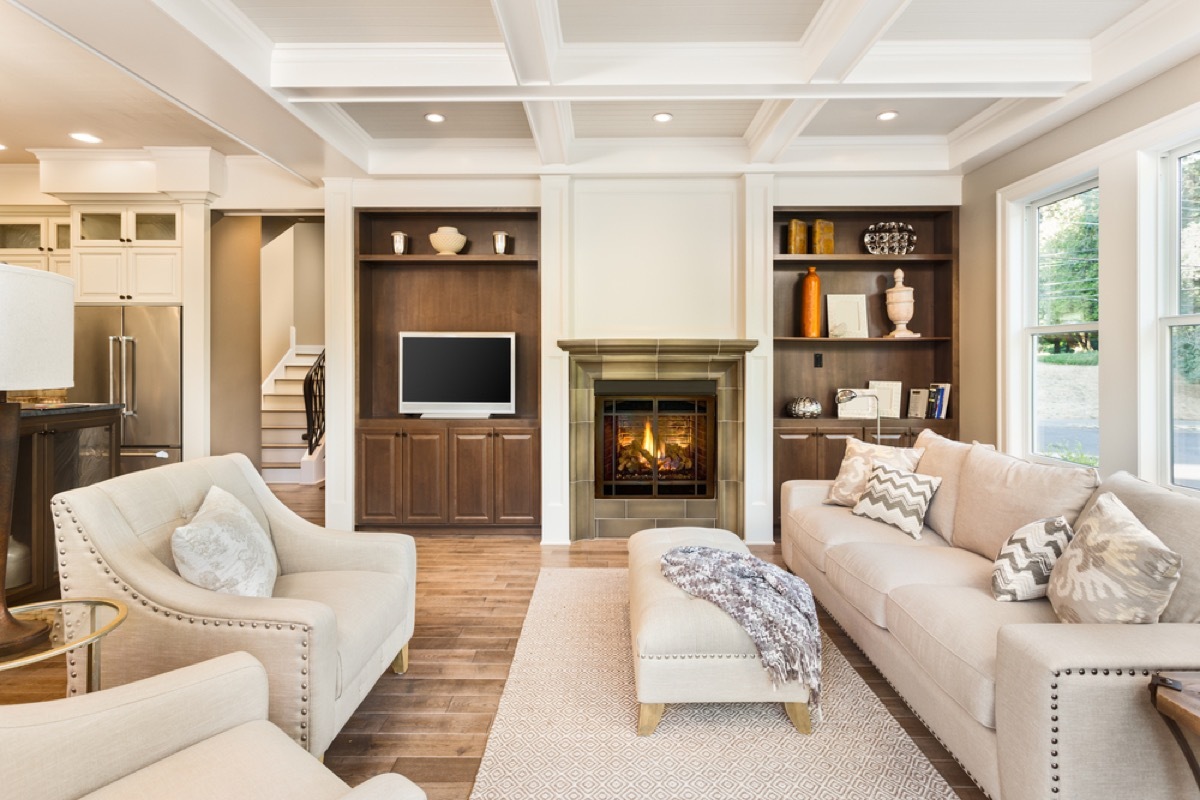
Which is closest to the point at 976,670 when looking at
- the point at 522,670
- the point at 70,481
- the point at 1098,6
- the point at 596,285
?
the point at 522,670

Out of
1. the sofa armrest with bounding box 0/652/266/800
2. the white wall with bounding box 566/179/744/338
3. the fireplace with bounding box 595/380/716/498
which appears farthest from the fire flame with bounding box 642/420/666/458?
the sofa armrest with bounding box 0/652/266/800

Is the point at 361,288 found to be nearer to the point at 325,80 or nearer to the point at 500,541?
the point at 325,80

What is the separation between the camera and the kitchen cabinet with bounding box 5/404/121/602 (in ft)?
10.8

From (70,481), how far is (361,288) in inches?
86.9

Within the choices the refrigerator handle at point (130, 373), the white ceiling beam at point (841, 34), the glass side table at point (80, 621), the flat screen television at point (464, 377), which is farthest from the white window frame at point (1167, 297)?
the refrigerator handle at point (130, 373)

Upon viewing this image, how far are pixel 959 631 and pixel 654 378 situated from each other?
3.02 metres

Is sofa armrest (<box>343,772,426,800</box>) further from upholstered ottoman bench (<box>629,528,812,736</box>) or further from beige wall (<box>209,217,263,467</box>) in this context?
beige wall (<box>209,217,263,467</box>)

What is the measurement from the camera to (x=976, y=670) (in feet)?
5.80

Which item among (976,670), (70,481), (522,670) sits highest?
(70,481)

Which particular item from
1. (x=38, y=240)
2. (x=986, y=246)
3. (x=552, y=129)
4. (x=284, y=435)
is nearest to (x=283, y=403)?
(x=284, y=435)

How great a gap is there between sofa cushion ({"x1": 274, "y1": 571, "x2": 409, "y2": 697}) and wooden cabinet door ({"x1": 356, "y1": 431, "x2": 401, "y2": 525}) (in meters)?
2.44

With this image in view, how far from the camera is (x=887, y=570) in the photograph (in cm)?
248

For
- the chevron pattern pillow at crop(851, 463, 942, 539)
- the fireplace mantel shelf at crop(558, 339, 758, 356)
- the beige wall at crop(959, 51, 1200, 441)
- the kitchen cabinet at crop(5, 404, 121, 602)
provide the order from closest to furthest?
the chevron pattern pillow at crop(851, 463, 942, 539)
the kitchen cabinet at crop(5, 404, 121, 602)
the beige wall at crop(959, 51, 1200, 441)
the fireplace mantel shelf at crop(558, 339, 758, 356)

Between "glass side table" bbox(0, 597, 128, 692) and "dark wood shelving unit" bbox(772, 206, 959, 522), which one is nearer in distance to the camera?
"glass side table" bbox(0, 597, 128, 692)
